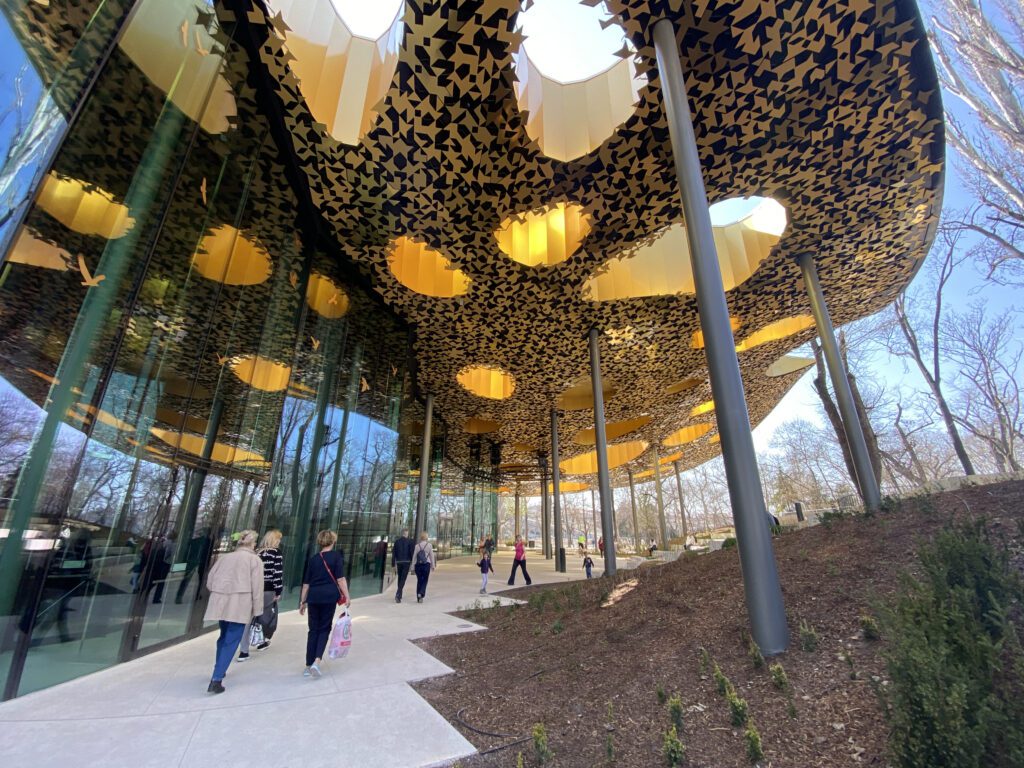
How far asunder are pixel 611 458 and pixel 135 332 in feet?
112

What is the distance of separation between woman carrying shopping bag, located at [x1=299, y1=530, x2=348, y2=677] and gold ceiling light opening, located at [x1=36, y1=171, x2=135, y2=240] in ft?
13.8

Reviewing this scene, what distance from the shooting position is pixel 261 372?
7.93 meters

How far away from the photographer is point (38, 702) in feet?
12.3

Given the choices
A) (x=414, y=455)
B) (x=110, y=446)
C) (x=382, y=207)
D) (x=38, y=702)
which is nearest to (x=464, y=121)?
(x=382, y=207)

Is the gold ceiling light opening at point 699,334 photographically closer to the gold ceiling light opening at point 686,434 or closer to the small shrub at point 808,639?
the small shrub at point 808,639

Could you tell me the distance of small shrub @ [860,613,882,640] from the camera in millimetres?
3430

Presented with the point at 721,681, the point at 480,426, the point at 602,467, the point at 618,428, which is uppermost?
the point at 618,428

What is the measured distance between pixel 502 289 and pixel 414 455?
12855mm

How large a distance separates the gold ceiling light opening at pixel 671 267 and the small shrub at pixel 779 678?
1053 centimetres

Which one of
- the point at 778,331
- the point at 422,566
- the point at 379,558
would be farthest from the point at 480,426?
the point at 778,331

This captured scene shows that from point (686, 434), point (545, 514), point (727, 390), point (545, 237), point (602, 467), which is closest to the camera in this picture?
point (727, 390)

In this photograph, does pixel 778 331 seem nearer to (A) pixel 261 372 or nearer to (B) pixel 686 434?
(B) pixel 686 434

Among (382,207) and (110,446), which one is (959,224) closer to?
(382,207)

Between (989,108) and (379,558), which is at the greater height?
(989,108)
